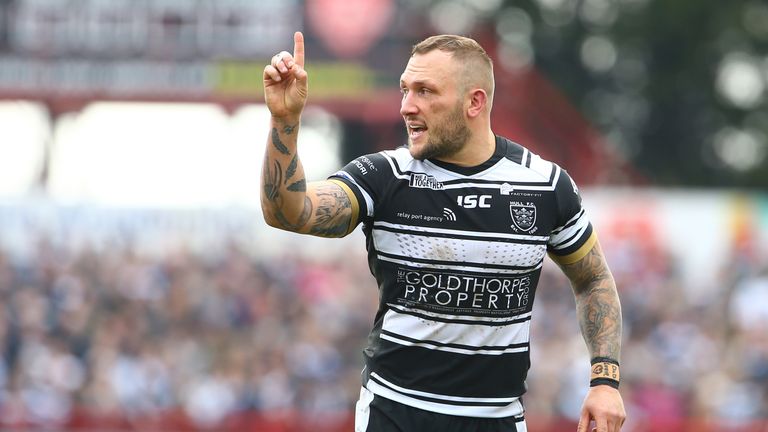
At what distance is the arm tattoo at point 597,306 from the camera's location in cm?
571

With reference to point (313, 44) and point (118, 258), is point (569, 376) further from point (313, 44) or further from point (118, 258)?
point (313, 44)

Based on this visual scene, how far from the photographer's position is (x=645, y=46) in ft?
139

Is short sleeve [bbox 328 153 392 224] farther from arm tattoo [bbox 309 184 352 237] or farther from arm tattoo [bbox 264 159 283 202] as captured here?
arm tattoo [bbox 264 159 283 202]

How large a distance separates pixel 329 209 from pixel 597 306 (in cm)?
130

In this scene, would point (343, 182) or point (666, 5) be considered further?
point (666, 5)

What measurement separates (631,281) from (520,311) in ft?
38.5

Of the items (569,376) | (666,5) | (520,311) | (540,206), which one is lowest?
(569,376)

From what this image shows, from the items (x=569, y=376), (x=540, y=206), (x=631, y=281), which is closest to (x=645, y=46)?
(x=631, y=281)

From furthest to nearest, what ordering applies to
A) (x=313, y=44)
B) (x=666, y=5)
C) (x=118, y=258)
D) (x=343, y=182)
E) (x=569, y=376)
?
1. (x=666, y=5)
2. (x=313, y=44)
3. (x=118, y=258)
4. (x=569, y=376)
5. (x=343, y=182)

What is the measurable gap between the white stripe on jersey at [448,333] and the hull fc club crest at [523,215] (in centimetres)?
39


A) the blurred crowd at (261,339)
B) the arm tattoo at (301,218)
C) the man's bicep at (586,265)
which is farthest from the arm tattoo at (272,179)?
the blurred crowd at (261,339)

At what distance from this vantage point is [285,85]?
483 centimetres

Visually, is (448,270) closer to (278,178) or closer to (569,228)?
(569,228)

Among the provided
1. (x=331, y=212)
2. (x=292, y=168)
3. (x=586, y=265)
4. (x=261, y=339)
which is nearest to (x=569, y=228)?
(x=586, y=265)
